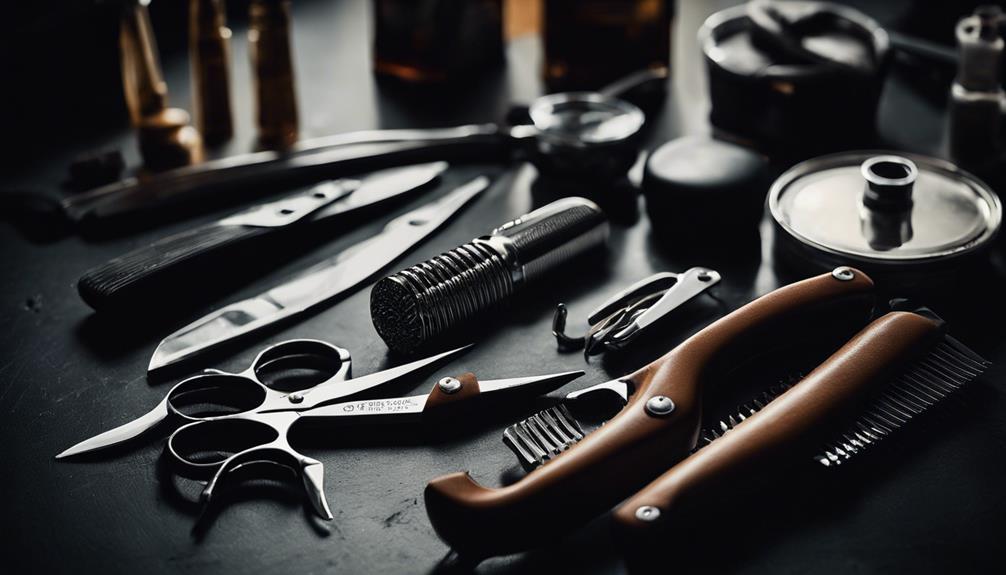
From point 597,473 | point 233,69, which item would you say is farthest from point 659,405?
point 233,69

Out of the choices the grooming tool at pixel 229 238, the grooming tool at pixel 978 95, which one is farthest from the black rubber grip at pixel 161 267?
the grooming tool at pixel 978 95

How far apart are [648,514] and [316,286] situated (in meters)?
0.43

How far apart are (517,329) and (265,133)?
1.54 feet

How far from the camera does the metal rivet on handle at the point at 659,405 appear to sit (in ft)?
2.27

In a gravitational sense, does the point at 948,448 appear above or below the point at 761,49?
→ below

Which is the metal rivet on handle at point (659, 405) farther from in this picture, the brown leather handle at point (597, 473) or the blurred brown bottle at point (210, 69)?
the blurred brown bottle at point (210, 69)

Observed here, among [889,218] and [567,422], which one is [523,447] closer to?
[567,422]

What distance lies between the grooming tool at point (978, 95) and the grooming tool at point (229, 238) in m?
0.53

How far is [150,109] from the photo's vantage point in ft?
Result: 3.79

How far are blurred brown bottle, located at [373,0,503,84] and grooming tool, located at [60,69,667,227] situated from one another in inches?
6.5

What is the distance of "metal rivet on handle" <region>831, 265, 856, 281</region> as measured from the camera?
829mm

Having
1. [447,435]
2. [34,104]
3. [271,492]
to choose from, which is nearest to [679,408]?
[447,435]

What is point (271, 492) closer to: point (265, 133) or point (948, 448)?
point (948, 448)

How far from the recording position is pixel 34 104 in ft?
4.17
